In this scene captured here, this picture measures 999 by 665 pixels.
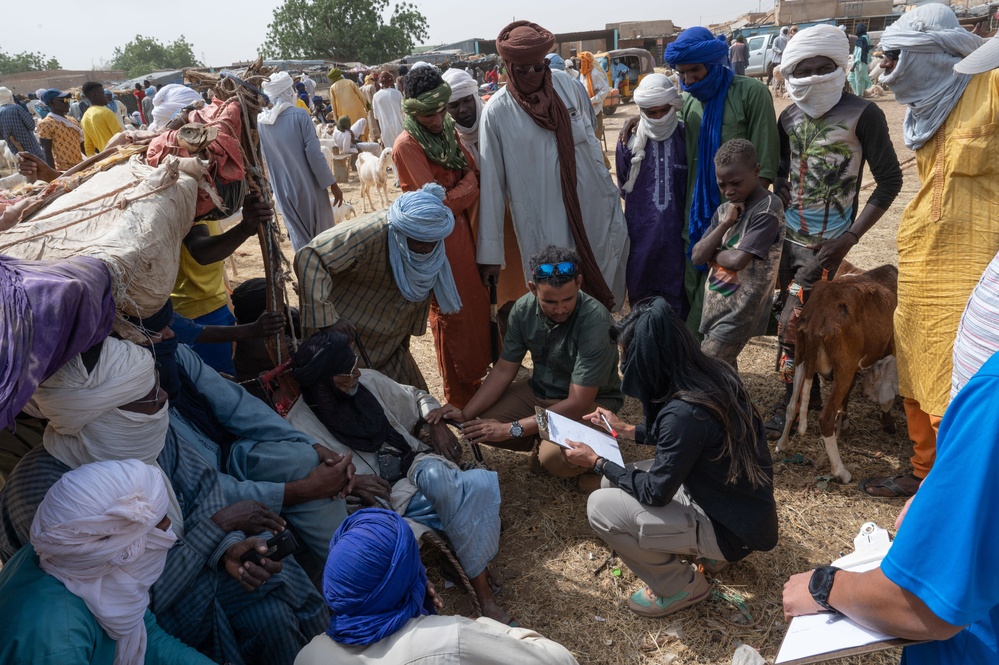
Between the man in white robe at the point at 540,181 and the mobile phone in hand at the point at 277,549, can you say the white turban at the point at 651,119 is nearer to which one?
the man in white robe at the point at 540,181

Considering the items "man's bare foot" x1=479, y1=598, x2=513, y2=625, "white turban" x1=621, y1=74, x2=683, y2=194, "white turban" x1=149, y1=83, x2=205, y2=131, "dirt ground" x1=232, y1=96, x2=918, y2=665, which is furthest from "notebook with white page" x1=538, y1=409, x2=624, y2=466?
"white turban" x1=149, y1=83, x2=205, y2=131

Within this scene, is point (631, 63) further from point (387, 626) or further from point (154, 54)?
point (154, 54)

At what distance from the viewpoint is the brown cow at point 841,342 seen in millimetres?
3715

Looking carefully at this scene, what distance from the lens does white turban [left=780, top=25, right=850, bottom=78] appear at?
373cm

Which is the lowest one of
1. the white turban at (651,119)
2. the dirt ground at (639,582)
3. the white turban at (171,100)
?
the dirt ground at (639,582)

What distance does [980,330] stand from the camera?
1.37m

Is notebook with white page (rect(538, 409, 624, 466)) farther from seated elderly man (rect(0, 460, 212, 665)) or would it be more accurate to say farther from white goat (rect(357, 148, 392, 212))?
white goat (rect(357, 148, 392, 212))

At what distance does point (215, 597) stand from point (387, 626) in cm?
101

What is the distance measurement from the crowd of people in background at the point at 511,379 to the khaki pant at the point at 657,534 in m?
0.01

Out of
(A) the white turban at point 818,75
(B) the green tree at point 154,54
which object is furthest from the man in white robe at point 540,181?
(B) the green tree at point 154,54

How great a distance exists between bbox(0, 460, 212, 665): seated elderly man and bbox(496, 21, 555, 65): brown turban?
3.14 meters

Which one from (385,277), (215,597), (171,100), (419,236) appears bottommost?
(215,597)

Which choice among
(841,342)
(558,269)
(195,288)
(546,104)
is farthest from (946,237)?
(195,288)

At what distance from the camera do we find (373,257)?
3.75 meters
